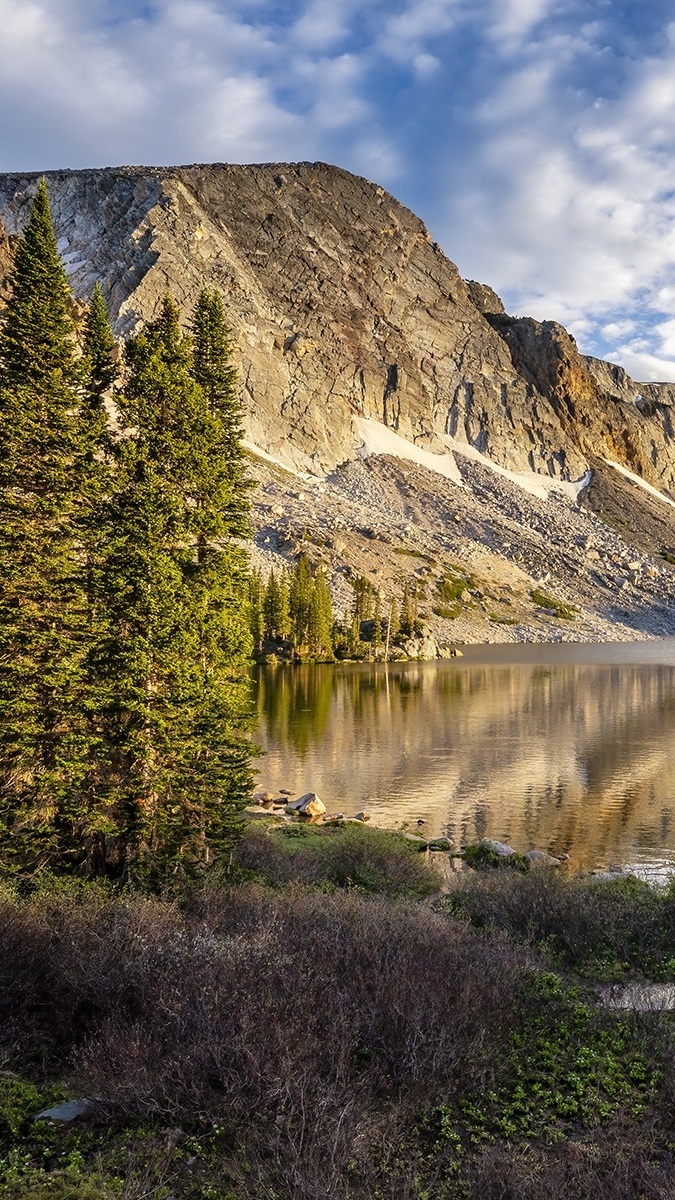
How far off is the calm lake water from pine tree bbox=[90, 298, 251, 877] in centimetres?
1215

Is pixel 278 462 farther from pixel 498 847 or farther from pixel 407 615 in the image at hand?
pixel 498 847

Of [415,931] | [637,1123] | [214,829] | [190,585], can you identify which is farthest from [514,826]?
[637,1123]

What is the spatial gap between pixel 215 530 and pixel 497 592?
457 ft

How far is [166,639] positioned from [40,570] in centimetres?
354

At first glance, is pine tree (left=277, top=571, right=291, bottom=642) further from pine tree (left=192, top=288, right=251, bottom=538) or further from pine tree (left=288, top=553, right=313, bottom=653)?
pine tree (left=192, top=288, right=251, bottom=538)

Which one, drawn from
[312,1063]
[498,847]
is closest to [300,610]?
[498,847]

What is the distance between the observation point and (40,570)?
18.4m

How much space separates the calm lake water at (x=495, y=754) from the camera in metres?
30.2

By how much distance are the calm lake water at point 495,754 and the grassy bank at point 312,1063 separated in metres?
16.2

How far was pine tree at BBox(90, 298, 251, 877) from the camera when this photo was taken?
1850 centimetres

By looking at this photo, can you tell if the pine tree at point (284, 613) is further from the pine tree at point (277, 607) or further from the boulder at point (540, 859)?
the boulder at point (540, 859)

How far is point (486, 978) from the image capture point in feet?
33.0

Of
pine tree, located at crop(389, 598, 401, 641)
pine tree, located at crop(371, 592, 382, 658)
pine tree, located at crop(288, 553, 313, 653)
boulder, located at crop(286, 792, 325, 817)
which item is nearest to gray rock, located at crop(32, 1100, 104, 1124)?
boulder, located at crop(286, 792, 325, 817)

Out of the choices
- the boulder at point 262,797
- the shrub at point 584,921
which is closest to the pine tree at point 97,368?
the shrub at point 584,921
